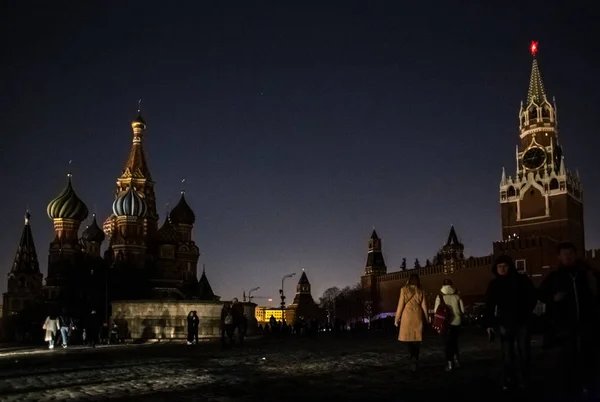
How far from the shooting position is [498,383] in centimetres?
853

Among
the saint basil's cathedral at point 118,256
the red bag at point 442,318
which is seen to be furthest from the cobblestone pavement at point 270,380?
the saint basil's cathedral at point 118,256

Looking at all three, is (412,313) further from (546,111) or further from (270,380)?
(546,111)

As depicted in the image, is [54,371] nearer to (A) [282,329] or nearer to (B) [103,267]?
(A) [282,329]

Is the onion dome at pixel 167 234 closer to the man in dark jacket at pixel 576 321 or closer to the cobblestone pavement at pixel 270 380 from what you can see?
the cobblestone pavement at pixel 270 380

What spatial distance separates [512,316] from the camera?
7516 mm

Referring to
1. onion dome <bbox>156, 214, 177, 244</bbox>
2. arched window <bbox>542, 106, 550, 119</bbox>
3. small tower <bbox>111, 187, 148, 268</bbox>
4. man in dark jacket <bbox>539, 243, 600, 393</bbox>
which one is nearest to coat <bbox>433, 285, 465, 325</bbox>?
man in dark jacket <bbox>539, 243, 600, 393</bbox>

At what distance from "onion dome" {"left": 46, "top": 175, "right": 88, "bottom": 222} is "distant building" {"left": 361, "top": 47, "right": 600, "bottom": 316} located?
34474 mm

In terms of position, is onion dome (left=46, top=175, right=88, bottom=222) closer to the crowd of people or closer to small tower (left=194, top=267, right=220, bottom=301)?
small tower (left=194, top=267, right=220, bottom=301)

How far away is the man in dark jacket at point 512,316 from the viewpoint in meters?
7.52

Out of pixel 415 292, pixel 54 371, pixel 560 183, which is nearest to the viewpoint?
pixel 415 292

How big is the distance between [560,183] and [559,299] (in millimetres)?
82454

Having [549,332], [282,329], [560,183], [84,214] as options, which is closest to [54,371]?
[549,332]

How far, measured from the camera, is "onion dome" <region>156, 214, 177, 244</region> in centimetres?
7244

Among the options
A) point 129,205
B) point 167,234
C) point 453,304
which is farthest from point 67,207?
point 453,304
